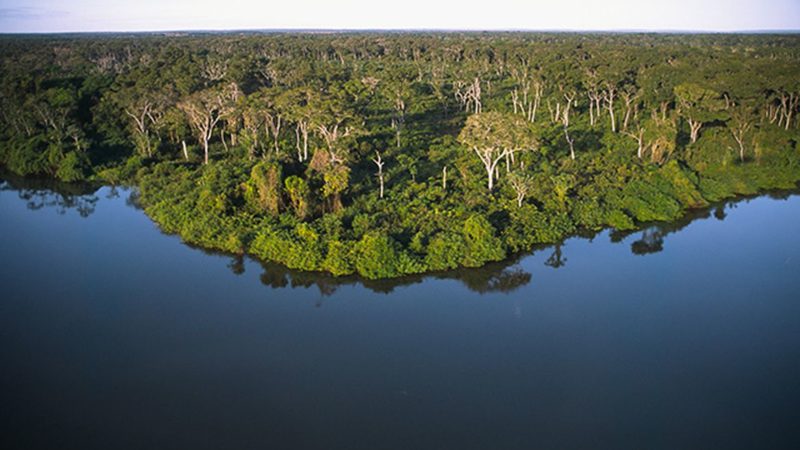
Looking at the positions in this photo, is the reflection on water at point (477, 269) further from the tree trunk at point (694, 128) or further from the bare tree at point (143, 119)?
the tree trunk at point (694, 128)

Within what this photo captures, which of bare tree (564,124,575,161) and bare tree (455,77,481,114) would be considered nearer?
bare tree (564,124,575,161)

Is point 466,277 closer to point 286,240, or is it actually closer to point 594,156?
point 286,240

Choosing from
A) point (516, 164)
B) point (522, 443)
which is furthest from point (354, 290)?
point (516, 164)

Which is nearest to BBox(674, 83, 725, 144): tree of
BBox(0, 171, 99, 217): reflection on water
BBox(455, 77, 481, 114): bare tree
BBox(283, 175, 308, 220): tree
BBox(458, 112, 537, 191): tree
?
BBox(458, 112, 537, 191): tree

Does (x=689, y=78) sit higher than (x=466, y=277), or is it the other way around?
(x=689, y=78)

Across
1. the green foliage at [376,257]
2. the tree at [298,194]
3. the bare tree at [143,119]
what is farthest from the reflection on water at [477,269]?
the bare tree at [143,119]

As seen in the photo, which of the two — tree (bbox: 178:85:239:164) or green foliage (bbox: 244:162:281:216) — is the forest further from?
tree (bbox: 178:85:239:164)

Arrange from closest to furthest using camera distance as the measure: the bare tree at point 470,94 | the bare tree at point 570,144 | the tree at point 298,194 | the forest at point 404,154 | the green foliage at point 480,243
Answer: the green foliage at point 480,243
the forest at point 404,154
the tree at point 298,194
the bare tree at point 570,144
the bare tree at point 470,94

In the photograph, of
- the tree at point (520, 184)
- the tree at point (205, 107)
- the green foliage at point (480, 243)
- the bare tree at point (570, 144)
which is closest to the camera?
the green foliage at point (480, 243)
